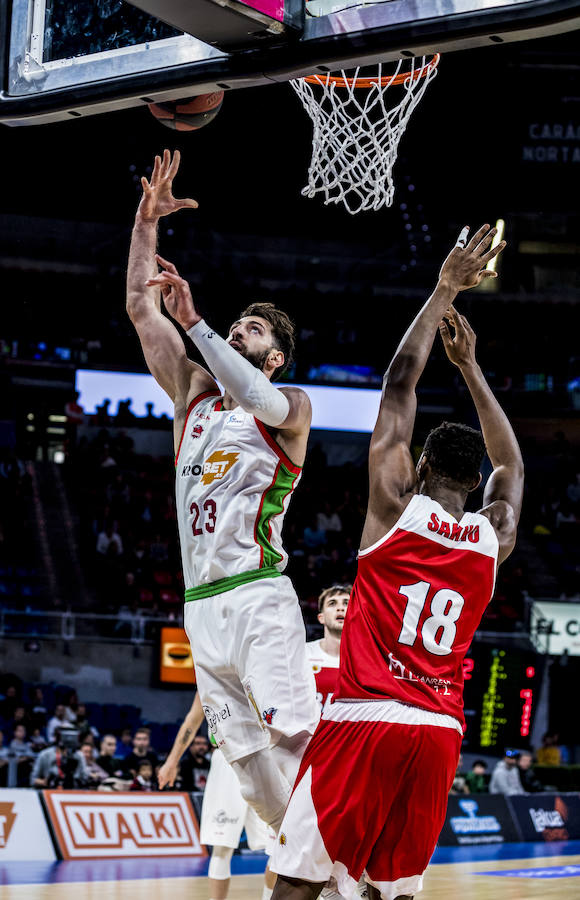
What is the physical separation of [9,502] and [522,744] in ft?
32.4

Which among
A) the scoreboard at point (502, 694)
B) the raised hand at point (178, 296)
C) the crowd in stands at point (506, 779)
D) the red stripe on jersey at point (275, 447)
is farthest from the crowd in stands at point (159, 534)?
the raised hand at point (178, 296)

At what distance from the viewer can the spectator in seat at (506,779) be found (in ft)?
52.3

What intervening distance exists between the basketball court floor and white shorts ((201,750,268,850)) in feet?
1.82

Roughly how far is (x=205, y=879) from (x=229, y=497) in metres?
5.91

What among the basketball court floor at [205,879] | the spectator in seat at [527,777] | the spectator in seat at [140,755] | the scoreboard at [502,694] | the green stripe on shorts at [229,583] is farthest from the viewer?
the scoreboard at [502,694]

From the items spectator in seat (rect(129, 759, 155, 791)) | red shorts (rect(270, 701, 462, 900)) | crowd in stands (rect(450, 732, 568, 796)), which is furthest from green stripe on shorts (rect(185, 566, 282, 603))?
crowd in stands (rect(450, 732, 568, 796))

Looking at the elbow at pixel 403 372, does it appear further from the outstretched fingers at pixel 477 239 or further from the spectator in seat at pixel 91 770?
the spectator in seat at pixel 91 770

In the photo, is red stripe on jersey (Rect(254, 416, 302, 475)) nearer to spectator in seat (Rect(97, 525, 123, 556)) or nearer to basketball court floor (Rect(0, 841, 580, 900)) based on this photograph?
basketball court floor (Rect(0, 841, 580, 900))

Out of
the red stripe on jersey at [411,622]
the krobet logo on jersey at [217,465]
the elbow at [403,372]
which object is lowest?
the red stripe on jersey at [411,622]

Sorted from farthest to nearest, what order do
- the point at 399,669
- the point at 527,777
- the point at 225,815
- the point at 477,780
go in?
the point at 527,777, the point at 477,780, the point at 225,815, the point at 399,669

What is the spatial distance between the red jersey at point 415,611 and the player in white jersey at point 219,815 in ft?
10.3

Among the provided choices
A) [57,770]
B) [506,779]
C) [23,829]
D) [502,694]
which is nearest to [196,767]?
[57,770]

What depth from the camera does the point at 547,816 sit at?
50.5 ft

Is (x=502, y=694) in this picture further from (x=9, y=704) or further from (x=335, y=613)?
(x=335, y=613)
